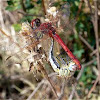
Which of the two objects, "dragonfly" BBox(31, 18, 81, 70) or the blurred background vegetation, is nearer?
"dragonfly" BBox(31, 18, 81, 70)

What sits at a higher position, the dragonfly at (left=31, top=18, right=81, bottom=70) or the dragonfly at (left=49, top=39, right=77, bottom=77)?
the dragonfly at (left=31, top=18, right=81, bottom=70)

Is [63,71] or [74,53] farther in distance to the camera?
[74,53]

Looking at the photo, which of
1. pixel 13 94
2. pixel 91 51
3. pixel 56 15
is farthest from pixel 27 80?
pixel 56 15

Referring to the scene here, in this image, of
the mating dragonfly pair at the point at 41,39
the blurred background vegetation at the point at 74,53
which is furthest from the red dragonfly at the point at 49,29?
the blurred background vegetation at the point at 74,53

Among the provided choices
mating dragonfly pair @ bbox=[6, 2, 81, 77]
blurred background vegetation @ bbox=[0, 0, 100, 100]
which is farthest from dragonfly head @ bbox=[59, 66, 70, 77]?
blurred background vegetation @ bbox=[0, 0, 100, 100]

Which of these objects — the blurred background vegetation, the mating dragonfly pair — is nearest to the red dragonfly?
the mating dragonfly pair

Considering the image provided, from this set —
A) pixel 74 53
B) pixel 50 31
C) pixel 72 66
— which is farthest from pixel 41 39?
pixel 74 53

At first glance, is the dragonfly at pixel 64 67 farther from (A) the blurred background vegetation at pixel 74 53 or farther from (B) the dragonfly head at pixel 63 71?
(A) the blurred background vegetation at pixel 74 53

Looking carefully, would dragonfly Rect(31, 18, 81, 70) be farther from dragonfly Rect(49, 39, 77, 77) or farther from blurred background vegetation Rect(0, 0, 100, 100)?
blurred background vegetation Rect(0, 0, 100, 100)

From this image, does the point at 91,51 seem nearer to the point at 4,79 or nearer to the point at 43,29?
the point at 4,79

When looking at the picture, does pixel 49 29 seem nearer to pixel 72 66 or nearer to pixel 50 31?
pixel 50 31

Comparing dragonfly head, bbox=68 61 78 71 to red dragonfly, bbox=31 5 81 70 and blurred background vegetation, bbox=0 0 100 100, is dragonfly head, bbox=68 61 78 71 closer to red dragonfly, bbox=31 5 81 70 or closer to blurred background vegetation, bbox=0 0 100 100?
red dragonfly, bbox=31 5 81 70
